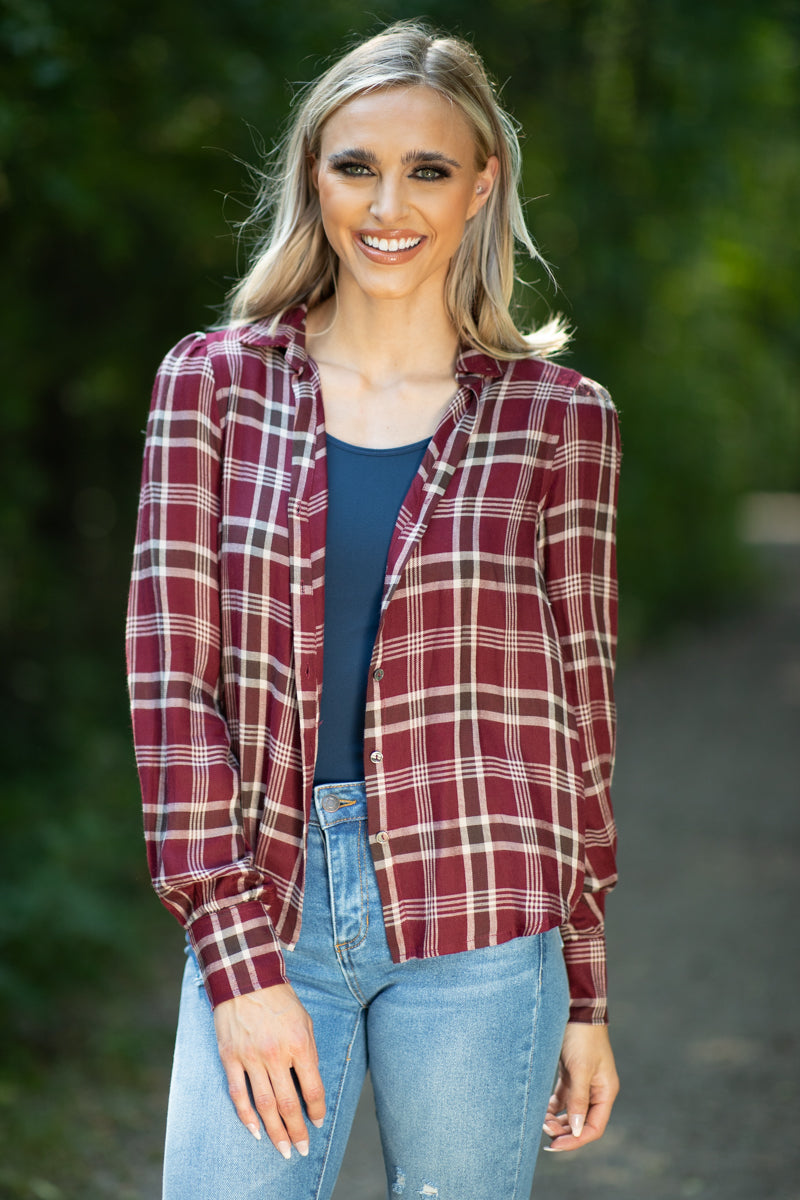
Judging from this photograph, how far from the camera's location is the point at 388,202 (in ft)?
6.40

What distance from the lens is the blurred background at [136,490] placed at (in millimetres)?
4059

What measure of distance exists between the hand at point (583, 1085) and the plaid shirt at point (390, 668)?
0.08 metres

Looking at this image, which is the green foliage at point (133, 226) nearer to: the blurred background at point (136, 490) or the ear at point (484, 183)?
the blurred background at point (136, 490)

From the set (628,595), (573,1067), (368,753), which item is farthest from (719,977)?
(628,595)

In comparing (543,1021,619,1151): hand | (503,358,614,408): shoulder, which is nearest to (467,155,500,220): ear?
(503,358,614,408): shoulder

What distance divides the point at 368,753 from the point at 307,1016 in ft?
1.14

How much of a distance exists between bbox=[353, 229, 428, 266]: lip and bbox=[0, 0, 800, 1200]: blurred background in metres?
0.51

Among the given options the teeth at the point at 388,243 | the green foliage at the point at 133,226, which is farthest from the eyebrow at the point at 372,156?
the green foliage at the point at 133,226

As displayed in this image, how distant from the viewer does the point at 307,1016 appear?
174cm

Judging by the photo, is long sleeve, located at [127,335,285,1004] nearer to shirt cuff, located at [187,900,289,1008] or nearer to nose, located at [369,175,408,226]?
shirt cuff, located at [187,900,289,1008]

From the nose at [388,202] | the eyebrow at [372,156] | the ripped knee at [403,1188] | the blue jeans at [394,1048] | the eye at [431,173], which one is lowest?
the ripped knee at [403,1188]

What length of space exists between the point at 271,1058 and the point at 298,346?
3.28 ft

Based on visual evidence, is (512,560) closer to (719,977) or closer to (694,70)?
(719,977)

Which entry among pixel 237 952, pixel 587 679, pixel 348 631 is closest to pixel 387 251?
pixel 348 631
